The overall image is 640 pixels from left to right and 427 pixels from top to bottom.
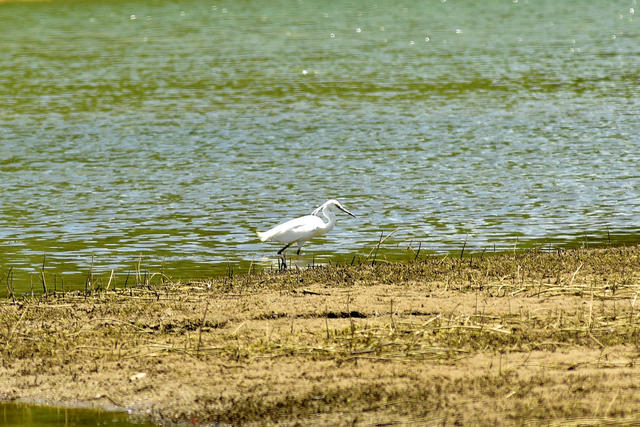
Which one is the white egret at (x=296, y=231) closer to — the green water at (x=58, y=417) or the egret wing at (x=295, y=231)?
the egret wing at (x=295, y=231)

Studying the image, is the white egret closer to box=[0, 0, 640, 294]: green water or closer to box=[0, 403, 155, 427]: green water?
box=[0, 0, 640, 294]: green water

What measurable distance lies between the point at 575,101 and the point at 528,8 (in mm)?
46017

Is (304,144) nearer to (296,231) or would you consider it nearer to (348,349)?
(296,231)

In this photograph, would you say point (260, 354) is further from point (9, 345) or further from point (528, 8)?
point (528, 8)

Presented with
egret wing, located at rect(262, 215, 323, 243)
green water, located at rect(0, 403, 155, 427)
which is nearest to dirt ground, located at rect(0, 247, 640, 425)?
green water, located at rect(0, 403, 155, 427)

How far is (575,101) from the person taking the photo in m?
31.1

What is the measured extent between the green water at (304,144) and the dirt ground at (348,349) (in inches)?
109

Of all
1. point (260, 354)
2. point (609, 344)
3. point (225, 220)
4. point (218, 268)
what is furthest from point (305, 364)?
point (225, 220)

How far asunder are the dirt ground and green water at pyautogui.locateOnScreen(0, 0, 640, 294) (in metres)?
2.78

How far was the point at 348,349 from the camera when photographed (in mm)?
9383

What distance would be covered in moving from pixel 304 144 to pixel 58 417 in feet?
57.0

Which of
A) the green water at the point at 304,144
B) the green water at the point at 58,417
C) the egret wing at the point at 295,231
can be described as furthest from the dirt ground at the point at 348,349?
the green water at the point at 304,144

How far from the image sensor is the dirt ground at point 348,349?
8227 mm

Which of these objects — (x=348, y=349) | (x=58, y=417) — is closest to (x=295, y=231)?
(x=348, y=349)
